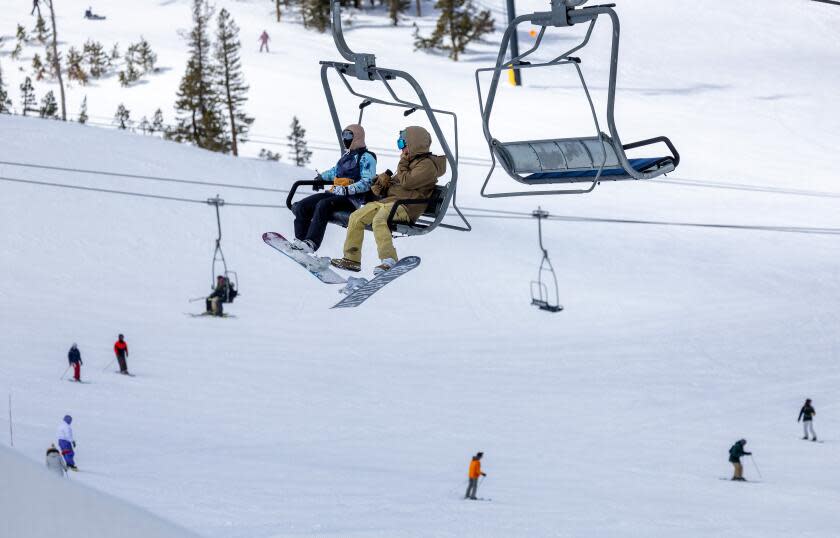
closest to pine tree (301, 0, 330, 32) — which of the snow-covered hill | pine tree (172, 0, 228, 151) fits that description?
the snow-covered hill

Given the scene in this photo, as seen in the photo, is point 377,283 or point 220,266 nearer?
point 377,283

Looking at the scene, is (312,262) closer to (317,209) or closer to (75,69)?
(317,209)

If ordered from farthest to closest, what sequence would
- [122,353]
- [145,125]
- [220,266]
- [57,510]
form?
[145,125], [220,266], [122,353], [57,510]

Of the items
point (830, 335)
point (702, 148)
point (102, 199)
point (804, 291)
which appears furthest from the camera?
point (702, 148)

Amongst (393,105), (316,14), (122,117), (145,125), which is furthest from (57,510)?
(316,14)

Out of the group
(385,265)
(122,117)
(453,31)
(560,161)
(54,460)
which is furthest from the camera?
(453,31)

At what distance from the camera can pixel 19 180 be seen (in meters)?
37.8

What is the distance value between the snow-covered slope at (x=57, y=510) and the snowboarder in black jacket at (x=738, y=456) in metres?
17.8

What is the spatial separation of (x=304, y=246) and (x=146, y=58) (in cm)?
4751

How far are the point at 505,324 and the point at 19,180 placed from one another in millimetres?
14755

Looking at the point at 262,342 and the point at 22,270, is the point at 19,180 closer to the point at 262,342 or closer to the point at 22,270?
the point at 22,270

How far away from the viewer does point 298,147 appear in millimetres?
45531

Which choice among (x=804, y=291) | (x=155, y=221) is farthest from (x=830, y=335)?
(x=155, y=221)

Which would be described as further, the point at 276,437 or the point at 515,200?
the point at 515,200
